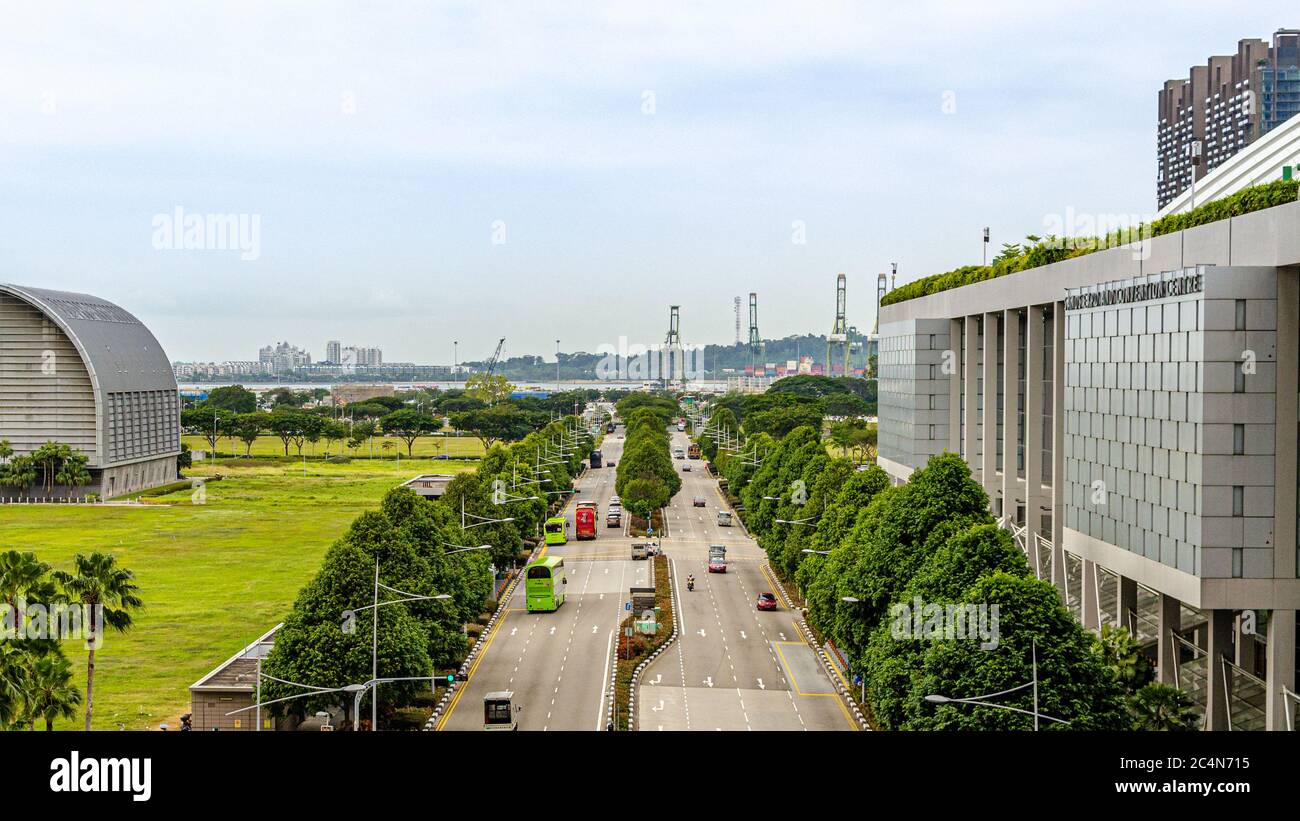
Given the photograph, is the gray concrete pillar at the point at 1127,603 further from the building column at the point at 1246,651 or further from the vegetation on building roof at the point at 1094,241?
the vegetation on building roof at the point at 1094,241

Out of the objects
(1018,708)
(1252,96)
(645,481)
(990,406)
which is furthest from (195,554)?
(1252,96)

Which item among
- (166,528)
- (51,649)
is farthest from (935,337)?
(166,528)

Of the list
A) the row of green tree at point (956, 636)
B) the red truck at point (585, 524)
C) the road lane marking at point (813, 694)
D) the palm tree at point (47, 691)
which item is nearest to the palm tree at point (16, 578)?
the palm tree at point (47, 691)

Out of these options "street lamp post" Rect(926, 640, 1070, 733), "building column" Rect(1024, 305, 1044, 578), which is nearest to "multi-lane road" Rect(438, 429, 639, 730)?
"street lamp post" Rect(926, 640, 1070, 733)

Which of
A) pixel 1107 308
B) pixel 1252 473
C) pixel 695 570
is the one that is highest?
pixel 1107 308

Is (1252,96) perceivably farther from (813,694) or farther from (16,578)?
(16,578)

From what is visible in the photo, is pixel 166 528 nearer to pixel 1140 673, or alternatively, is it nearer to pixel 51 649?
pixel 51 649
